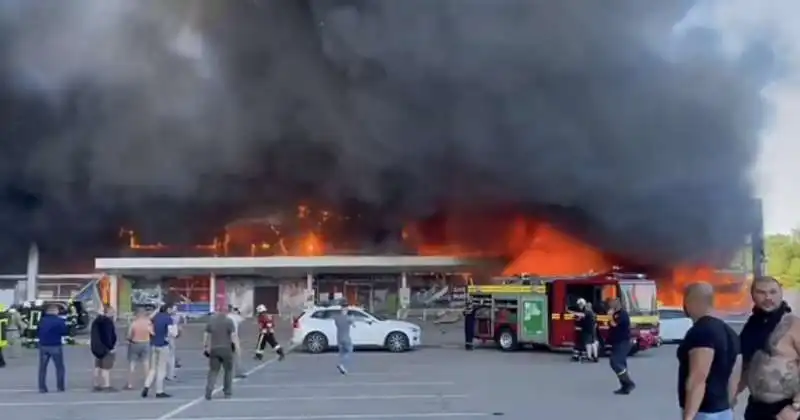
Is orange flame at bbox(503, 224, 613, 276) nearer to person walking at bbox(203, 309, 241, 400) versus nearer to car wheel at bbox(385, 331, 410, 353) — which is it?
car wheel at bbox(385, 331, 410, 353)

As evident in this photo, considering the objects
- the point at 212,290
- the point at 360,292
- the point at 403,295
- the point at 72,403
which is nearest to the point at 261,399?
the point at 72,403

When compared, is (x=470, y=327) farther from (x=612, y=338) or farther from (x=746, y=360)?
(x=746, y=360)

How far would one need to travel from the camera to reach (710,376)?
623 centimetres

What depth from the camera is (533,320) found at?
990 inches

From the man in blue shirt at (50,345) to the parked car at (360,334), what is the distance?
10.0 meters

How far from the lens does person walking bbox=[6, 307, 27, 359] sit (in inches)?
1040

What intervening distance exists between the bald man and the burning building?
26.9 meters

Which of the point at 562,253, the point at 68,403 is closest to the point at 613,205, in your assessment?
the point at 562,253

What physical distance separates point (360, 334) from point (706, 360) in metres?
20.5

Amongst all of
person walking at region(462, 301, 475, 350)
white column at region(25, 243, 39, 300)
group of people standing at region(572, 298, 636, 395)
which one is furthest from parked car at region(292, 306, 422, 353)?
A: white column at region(25, 243, 39, 300)

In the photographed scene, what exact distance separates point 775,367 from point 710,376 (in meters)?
0.42

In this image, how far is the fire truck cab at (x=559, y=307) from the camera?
2384 centimetres

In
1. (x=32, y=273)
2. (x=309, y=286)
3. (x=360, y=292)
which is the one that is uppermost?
(x=32, y=273)

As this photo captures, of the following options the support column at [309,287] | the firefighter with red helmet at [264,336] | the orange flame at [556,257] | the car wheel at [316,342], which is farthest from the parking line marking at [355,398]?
the support column at [309,287]
